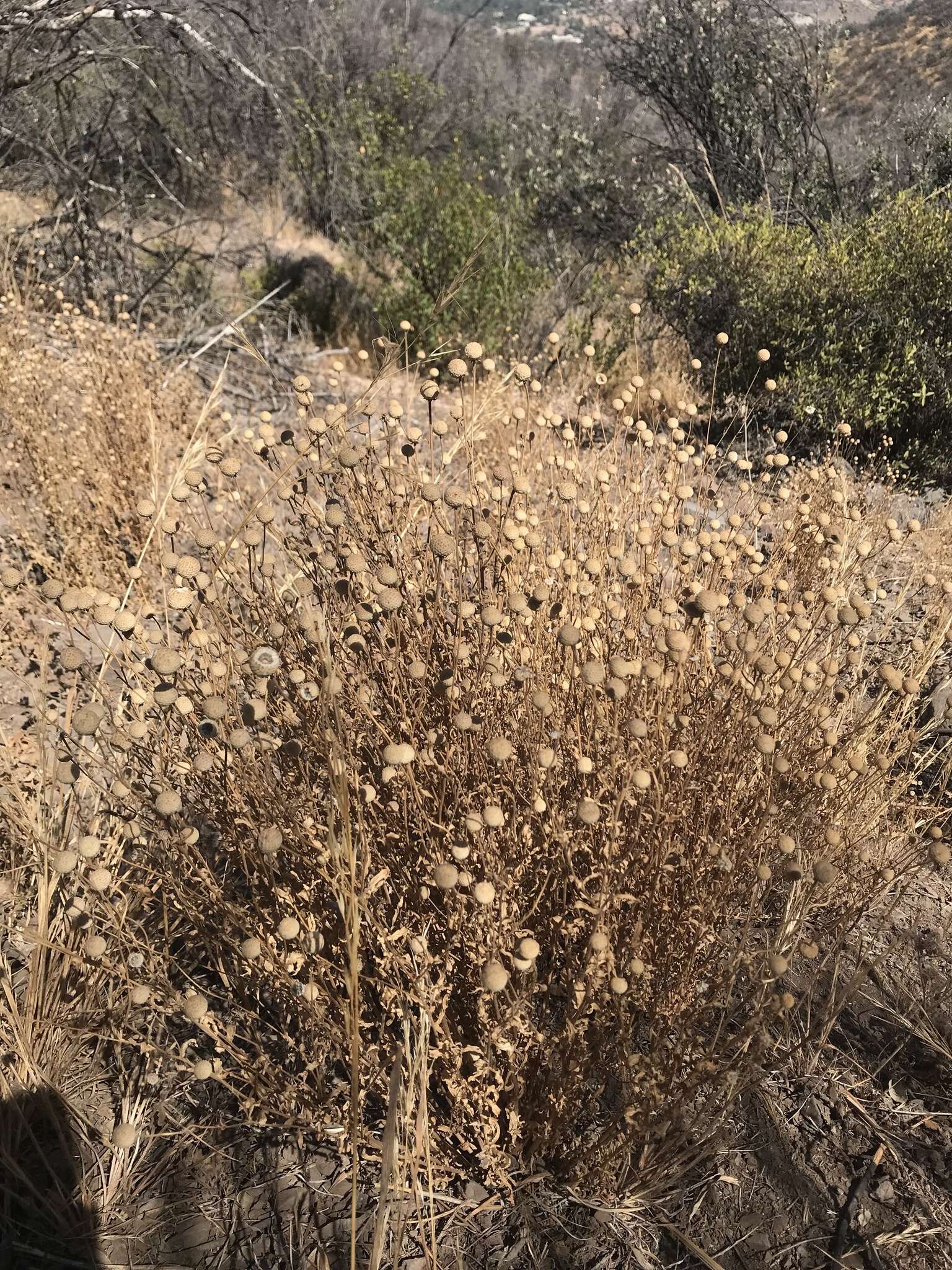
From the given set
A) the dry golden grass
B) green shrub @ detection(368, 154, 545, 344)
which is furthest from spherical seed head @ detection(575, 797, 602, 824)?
green shrub @ detection(368, 154, 545, 344)

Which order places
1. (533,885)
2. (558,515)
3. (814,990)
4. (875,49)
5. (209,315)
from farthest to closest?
(875,49), (209,315), (558,515), (814,990), (533,885)

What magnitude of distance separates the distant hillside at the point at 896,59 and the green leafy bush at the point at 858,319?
527 inches

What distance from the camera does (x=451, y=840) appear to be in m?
1.39

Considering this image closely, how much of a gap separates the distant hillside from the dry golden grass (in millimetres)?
17813

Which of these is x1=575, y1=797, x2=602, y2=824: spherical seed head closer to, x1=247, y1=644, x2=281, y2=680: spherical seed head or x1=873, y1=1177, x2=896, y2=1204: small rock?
x1=247, y1=644, x2=281, y2=680: spherical seed head

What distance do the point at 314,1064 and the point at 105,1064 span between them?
658 millimetres

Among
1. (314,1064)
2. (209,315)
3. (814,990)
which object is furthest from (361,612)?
(209,315)

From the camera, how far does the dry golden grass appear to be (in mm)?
1251

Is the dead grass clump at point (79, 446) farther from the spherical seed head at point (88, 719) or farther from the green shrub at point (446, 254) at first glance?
the green shrub at point (446, 254)

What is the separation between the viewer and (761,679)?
1.48 metres

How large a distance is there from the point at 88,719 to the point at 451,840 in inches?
25.9

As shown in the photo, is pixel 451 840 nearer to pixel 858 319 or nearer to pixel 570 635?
pixel 570 635

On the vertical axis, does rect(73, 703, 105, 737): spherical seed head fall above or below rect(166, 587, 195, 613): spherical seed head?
below

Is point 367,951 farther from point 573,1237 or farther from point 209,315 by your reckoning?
point 209,315
